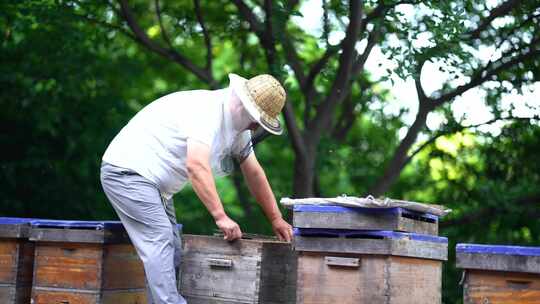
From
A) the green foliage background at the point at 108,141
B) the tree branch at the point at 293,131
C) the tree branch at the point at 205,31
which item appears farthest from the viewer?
the green foliage background at the point at 108,141

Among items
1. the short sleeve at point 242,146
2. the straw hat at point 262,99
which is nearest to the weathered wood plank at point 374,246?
the straw hat at point 262,99

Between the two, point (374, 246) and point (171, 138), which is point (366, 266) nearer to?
point (374, 246)

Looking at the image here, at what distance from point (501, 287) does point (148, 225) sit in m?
1.99

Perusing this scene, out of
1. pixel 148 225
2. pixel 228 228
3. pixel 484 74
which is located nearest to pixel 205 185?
pixel 228 228

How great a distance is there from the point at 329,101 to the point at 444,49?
1668 mm

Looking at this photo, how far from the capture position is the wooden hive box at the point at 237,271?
191 inches

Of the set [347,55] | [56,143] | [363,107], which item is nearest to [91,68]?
[56,143]

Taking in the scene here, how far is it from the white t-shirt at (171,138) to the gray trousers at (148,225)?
7cm

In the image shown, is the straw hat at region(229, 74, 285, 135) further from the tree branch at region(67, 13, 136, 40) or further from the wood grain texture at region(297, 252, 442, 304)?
the tree branch at region(67, 13, 136, 40)

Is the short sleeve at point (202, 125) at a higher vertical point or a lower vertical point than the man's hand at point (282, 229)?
higher

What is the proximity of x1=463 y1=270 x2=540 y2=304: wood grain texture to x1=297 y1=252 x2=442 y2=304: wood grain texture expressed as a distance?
1.35ft

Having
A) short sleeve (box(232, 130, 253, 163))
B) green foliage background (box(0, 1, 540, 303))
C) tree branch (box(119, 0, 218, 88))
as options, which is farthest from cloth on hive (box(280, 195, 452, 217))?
tree branch (box(119, 0, 218, 88))

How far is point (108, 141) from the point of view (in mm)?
10203

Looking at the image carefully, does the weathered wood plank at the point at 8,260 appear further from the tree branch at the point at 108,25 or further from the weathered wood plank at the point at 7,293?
the tree branch at the point at 108,25
